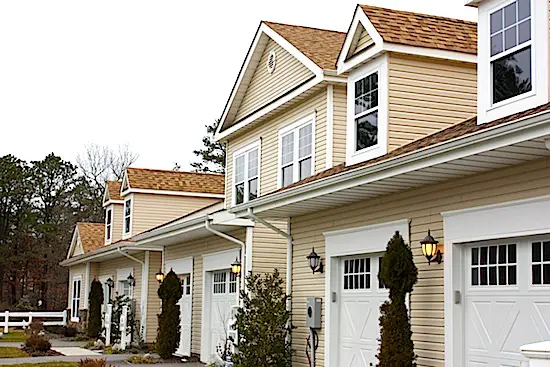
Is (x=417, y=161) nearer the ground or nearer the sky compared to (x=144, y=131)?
nearer the ground

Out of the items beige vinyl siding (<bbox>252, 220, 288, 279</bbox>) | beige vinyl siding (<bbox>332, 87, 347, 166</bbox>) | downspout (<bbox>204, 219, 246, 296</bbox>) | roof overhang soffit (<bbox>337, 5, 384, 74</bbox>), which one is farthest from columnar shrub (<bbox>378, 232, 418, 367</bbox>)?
downspout (<bbox>204, 219, 246, 296</bbox>)

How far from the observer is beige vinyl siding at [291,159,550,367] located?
9.51 metres

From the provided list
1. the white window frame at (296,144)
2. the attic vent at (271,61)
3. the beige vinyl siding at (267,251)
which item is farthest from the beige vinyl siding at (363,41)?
the beige vinyl siding at (267,251)

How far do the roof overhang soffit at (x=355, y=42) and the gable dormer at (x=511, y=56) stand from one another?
2.75m

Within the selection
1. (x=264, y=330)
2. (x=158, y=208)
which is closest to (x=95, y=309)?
(x=158, y=208)

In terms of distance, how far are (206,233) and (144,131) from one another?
41.6 m

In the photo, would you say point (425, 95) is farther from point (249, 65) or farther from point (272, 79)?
point (249, 65)

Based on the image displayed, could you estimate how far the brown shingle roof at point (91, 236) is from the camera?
3609cm

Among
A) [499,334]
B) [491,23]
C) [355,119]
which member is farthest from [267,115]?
[499,334]

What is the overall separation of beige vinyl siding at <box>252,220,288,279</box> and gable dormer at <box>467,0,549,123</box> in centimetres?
754

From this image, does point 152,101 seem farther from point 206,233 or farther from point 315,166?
point 315,166

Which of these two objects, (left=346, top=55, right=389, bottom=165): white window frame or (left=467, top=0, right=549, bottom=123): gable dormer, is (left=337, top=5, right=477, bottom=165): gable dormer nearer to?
(left=346, top=55, right=389, bottom=165): white window frame

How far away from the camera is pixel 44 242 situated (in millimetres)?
52469

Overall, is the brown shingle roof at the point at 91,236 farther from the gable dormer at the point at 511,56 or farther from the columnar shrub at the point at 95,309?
the gable dormer at the point at 511,56
